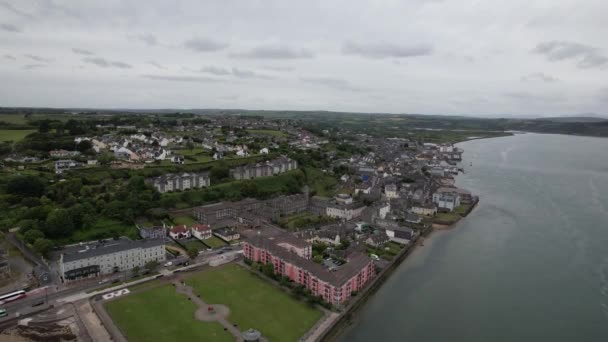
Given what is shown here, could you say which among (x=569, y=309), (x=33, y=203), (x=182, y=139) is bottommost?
(x=569, y=309)

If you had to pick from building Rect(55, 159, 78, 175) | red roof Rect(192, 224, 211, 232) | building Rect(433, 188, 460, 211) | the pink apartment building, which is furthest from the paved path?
building Rect(433, 188, 460, 211)

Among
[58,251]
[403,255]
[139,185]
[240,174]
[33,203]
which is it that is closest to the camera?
[58,251]

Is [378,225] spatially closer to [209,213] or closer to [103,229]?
[209,213]

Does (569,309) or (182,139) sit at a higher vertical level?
(182,139)

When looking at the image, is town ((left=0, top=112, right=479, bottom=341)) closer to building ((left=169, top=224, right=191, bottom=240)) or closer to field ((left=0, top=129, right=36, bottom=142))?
building ((left=169, top=224, right=191, bottom=240))

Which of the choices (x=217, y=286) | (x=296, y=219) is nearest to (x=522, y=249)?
(x=296, y=219)

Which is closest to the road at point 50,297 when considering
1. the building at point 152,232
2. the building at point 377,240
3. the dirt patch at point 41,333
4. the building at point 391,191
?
the dirt patch at point 41,333

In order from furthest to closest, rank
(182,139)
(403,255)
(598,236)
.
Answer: (182,139), (598,236), (403,255)
